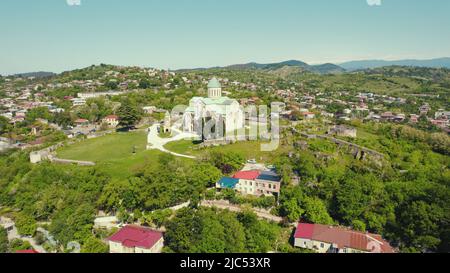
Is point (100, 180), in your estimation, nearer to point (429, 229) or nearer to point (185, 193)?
point (185, 193)

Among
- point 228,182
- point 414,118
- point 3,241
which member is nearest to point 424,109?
point 414,118

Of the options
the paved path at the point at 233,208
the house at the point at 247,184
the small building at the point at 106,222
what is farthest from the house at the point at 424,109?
the small building at the point at 106,222

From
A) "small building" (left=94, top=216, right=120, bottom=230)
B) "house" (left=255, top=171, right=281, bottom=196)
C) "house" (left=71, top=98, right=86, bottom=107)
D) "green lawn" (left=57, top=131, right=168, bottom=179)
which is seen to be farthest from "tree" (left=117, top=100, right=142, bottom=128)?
"house" (left=255, top=171, right=281, bottom=196)

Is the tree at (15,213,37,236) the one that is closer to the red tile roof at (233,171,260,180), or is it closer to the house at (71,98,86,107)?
the red tile roof at (233,171,260,180)

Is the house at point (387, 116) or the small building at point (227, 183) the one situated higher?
the house at point (387, 116)

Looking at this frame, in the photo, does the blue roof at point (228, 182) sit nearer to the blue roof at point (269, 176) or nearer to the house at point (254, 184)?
the house at point (254, 184)

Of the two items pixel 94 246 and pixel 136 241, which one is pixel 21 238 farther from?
pixel 136 241
